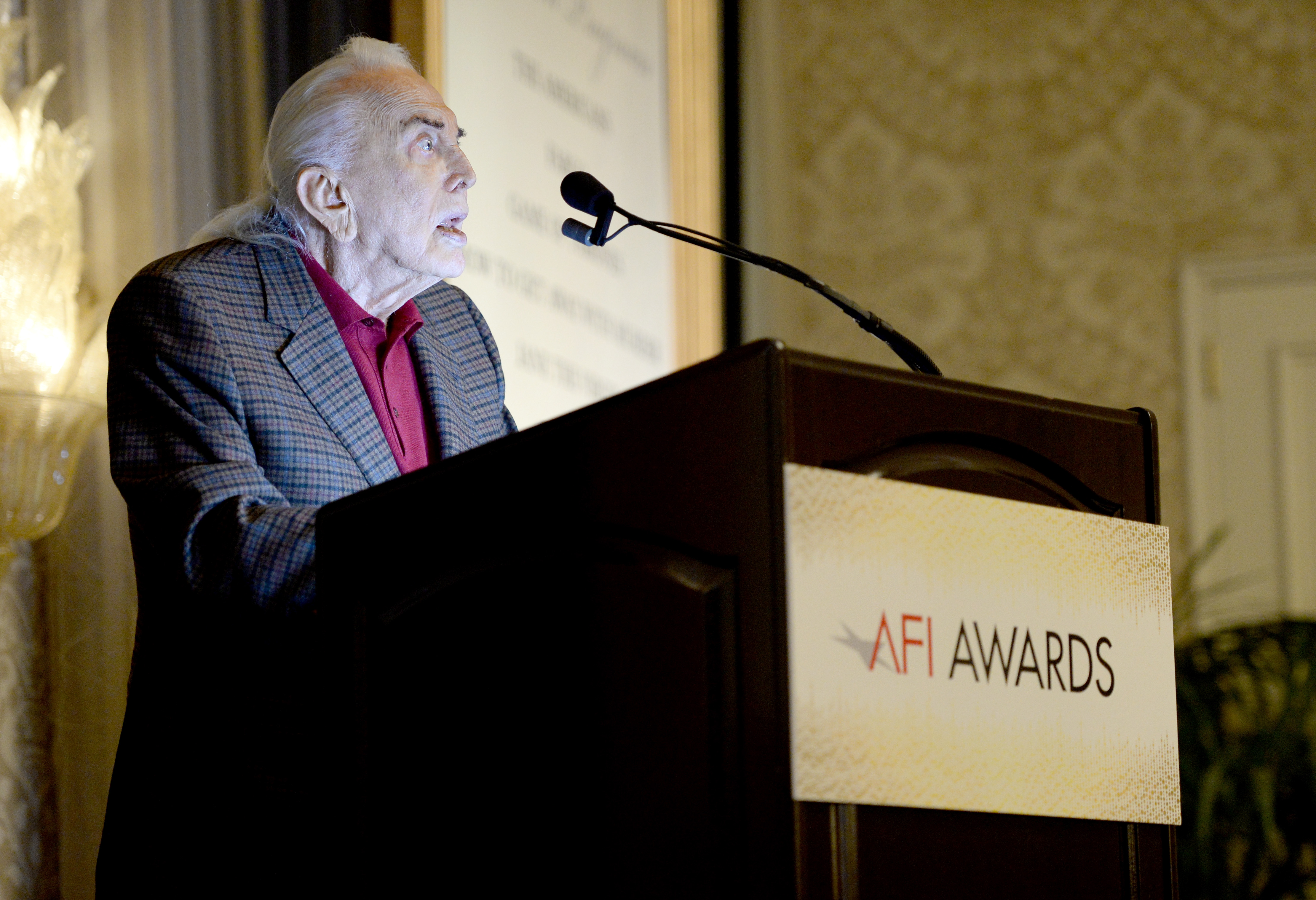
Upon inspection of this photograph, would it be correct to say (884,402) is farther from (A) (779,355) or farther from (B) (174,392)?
(B) (174,392)

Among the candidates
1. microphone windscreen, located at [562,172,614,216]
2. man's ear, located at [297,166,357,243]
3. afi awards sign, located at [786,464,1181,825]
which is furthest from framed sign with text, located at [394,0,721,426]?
afi awards sign, located at [786,464,1181,825]

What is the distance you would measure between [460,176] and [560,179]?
4.38ft

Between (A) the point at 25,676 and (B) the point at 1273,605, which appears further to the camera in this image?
(B) the point at 1273,605

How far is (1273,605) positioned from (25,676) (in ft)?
11.4

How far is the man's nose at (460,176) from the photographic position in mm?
1749

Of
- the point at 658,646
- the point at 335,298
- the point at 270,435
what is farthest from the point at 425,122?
the point at 658,646

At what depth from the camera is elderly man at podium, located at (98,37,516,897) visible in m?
1.26

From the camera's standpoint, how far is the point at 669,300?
3545 millimetres

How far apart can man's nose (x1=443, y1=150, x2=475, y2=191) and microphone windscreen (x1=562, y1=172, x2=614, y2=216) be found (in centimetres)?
22

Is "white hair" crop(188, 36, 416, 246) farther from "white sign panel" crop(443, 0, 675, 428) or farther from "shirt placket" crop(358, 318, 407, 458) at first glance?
"white sign panel" crop(443, 0, 675, 428)

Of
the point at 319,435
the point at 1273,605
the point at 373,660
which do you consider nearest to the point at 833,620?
the point at 373,660

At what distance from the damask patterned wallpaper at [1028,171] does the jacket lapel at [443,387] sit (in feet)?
8.71

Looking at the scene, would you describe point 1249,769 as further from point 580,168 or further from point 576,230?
point 576,230

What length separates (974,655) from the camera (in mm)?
946
